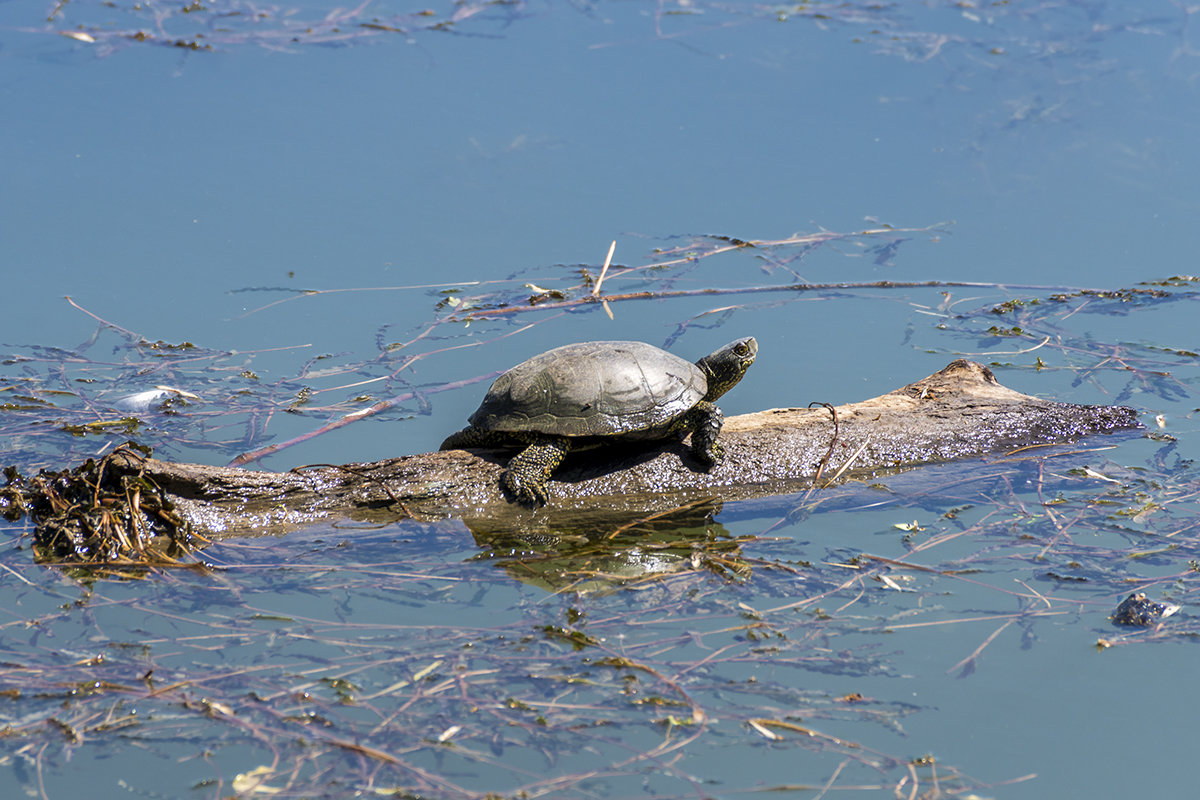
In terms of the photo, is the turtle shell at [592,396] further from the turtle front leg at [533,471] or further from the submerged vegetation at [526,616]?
the submerged vegetation at [526,616]

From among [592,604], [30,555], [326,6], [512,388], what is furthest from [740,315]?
[326,6]

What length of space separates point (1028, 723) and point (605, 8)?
10.0 metres

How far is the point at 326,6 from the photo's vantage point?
12.0 metres

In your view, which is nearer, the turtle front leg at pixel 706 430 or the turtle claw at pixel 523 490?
the turtle claw at pixel 523 490

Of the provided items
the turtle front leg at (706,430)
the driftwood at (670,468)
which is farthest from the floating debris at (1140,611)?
the turtle front leg at (706,430)

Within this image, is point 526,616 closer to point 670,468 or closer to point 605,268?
point 670,468

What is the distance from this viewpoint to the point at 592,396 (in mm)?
5129

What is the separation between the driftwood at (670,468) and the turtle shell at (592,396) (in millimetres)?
267

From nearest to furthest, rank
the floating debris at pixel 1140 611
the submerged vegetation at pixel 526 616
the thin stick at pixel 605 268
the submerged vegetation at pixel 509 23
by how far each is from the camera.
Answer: the submerged vegetation at pixel 526 616 < the floating debris at pixel 1140 611 < the thin stick at pixel 605 268 < the submerged vegetation at pixel 509 23

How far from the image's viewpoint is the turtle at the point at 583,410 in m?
5.09

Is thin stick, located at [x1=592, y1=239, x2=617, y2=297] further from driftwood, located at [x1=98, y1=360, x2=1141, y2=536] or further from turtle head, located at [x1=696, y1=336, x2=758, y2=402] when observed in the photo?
driftwood, located at [x1=98, y1=360, x2=1141, y2=536]

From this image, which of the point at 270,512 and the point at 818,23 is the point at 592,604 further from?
the point at 818,23

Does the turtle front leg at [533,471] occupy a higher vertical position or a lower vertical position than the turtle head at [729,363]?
lower

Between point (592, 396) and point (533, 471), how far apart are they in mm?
459
